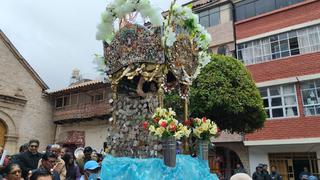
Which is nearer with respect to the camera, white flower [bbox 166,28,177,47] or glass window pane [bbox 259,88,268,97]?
white flower [bbox 166,28,177,47]

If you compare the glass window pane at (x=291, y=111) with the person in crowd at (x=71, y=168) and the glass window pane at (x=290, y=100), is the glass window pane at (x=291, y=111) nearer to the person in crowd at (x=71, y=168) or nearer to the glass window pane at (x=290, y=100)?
the glass window pane at (x=290, y=100)

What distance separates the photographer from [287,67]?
1780 cm

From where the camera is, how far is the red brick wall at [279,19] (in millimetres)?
17484

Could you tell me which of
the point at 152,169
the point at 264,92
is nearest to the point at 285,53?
the point at 264,92

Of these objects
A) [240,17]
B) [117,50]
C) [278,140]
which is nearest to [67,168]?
[117,50]

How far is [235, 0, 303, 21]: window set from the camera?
18.9 metres

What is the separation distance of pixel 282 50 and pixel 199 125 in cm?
1450

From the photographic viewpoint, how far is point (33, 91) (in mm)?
23078

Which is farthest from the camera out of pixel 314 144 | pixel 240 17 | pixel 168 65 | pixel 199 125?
pixel 240 17

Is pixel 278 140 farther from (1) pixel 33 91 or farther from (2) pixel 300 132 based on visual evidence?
(1) pixel 33 91

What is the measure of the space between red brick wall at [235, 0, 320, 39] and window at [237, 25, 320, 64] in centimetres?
55

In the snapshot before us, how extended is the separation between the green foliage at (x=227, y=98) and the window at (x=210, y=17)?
770cm

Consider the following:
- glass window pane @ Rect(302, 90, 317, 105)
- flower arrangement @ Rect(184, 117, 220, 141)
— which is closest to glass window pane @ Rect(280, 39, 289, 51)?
glass window pane @ Rect(302, 90, 317, 105)

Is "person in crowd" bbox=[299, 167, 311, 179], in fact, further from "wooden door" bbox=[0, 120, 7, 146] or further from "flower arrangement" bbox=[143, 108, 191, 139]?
"wooden door" bbox=[0, 120, 7, 146]
